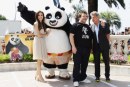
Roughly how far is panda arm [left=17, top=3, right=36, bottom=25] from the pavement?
5.82 ft

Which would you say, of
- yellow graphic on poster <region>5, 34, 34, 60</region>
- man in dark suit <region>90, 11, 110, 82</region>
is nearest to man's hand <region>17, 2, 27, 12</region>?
man in dark suit <region>90, 11, 110, 82</region>

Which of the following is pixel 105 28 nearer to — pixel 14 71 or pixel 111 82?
pixel 111 82

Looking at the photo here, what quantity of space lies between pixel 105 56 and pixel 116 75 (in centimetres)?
182

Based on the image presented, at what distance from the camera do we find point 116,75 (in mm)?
11906

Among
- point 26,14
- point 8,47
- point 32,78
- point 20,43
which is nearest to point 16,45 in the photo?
point 20,43

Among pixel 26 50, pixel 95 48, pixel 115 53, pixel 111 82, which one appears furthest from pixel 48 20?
pixel 26 50

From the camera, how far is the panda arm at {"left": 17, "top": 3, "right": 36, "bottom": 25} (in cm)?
1078

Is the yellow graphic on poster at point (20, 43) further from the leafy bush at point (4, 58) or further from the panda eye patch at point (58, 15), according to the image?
the panda eye patch at point (58, 15)

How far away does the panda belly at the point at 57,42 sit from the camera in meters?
10.4

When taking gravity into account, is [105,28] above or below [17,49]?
above

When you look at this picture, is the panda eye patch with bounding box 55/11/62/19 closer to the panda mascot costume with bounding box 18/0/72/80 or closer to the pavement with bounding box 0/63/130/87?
the panda mascot costume with bounding box 18/0/72/80

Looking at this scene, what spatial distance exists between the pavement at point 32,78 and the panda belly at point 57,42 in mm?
920

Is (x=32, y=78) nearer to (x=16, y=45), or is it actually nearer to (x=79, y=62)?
(x=79, y=62)

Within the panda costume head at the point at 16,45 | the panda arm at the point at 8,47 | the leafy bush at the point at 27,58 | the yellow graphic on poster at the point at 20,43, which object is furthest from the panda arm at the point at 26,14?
the panda arm at the point at 8,47
